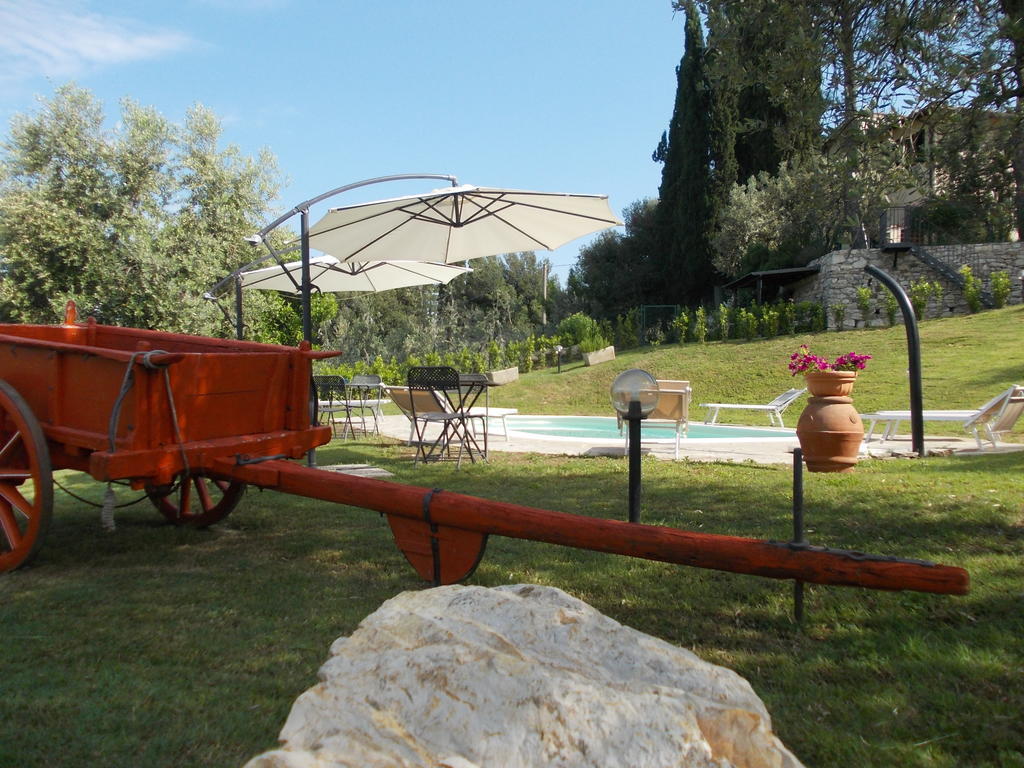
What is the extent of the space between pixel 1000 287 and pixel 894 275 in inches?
101

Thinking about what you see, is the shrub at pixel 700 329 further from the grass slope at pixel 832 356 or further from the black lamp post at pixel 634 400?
the black lamp post at pixel 634 400

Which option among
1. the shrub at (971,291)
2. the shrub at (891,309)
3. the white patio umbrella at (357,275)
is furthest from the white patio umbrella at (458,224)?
the shrub at (971,291)

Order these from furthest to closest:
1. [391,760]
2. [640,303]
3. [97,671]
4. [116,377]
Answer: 1. [640,303]
2. [116,377]
3. [97,671]
4. [391,760]

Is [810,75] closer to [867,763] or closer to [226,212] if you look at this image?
[867,763]

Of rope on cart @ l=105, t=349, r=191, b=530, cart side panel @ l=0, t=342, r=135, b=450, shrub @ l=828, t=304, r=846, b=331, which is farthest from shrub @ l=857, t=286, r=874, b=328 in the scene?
cart side panel @ l=0, t=342, r=135, b=450

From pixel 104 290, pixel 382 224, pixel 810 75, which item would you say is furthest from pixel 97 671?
pixel 104 290

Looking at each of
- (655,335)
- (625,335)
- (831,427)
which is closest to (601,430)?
(831,427)

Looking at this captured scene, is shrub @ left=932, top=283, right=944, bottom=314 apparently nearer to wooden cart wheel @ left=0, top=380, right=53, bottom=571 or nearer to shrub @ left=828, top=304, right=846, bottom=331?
shrub @ left=828, top=304, right=846, bottom=331

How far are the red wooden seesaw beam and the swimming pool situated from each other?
24.9ft

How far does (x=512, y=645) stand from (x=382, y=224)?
22.5 feet

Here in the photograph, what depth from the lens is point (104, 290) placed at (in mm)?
16922

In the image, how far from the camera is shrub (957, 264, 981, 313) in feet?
58.0

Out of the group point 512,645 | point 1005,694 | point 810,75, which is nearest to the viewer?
point 512,645

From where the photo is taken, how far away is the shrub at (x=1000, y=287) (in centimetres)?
1742
